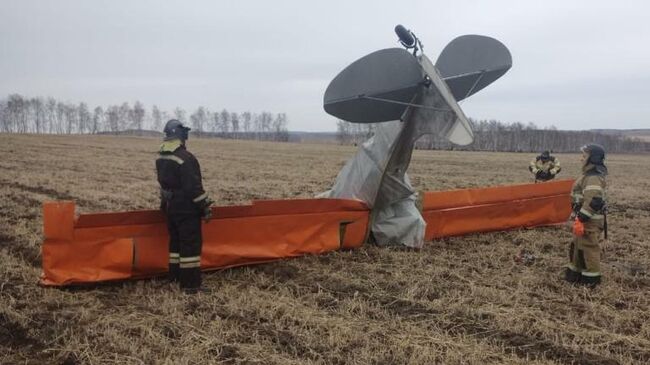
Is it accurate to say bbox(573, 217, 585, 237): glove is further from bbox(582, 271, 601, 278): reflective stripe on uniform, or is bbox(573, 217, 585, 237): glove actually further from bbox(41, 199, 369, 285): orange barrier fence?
bbox(41, 199, 369, 285): orange barrier fence

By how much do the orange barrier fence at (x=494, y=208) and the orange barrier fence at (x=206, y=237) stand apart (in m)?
1.38

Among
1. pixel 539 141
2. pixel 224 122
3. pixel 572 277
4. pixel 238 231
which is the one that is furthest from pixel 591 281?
pixel 224 122

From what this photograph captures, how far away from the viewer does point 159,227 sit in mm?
5934

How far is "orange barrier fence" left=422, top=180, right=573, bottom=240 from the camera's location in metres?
8.34

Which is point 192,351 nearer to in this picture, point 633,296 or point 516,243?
point 633,296

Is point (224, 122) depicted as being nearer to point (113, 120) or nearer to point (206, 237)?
point (113, 120)

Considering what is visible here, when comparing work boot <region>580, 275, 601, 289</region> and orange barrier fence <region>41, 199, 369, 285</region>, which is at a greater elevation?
orange barrier fence <region>41, 199, 369, 285</region>

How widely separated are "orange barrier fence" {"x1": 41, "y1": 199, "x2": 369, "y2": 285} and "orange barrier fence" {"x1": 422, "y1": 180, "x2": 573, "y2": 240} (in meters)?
1.38

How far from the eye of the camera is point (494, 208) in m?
8.98

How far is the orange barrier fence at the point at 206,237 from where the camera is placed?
539cm

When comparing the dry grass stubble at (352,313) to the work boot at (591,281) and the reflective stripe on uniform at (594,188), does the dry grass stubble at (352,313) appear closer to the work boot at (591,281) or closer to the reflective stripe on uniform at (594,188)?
the work boot at (591,281)

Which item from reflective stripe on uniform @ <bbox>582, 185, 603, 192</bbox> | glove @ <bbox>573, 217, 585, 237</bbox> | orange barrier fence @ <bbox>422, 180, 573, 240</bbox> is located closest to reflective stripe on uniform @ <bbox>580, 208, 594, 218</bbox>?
glove @ <bbox>573, 217, 585, 237</bbox>

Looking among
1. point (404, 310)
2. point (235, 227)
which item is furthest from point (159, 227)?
point (404, 310)

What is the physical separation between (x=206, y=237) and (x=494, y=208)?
16.5ft
